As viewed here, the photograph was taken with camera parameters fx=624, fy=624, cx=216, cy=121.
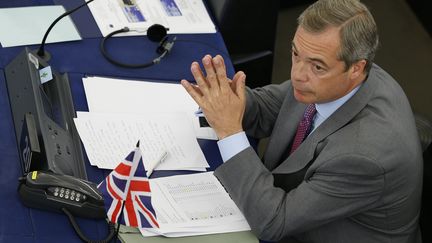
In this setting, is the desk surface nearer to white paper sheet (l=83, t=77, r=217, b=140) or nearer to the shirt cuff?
white paper sheet (l=83, t=77, r=217, b=140)

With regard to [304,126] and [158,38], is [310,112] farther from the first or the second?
[158,38]

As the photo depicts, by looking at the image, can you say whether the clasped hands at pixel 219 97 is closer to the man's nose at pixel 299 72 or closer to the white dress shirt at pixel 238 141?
the white dress shirt at pixel 238 141

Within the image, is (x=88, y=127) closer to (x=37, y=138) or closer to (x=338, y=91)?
(x=37, y=138)

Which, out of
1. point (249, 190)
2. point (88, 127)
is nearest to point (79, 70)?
point (88, 127)

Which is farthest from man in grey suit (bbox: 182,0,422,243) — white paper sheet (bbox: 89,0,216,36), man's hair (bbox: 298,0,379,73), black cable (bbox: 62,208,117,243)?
white paper sheet (bbox: 89,0,216,36)

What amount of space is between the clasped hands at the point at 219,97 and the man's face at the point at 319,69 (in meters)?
0.19

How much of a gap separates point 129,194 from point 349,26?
26.9 inches

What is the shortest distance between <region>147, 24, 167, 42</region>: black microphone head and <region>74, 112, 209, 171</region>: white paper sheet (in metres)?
0.38

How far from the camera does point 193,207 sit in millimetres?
1632

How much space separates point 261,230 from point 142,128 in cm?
49

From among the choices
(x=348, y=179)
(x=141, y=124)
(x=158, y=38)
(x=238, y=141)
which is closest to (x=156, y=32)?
(x=158, y=38)

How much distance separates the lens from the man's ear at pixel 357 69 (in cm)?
151

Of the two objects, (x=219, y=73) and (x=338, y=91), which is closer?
(x=338, y=91)

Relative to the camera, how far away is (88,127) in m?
1.79
